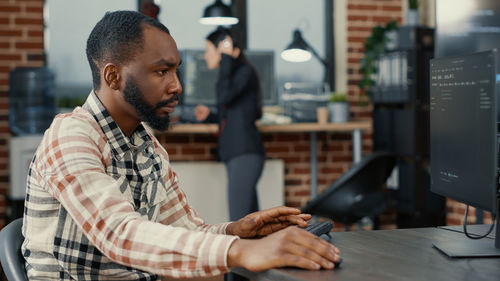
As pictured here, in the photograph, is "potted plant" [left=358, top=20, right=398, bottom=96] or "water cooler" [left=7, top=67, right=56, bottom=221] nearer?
"water cooler" [left=7, top=67, right=56, bottom=221]

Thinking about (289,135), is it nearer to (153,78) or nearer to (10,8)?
(10,8)

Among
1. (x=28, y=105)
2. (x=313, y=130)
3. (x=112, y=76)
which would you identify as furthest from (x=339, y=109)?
(x=112, y=76)

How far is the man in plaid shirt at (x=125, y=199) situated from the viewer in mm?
1013

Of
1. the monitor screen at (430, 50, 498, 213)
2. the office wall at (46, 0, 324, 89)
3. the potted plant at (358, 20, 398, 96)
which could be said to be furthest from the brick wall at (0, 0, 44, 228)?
the monitor screen at (430, 50, 498, 213)

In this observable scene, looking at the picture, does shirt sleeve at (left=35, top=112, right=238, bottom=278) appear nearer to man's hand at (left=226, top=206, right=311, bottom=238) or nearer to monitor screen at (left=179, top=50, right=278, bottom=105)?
man's hand at (left=226, top=206, right=311, bottom=238)

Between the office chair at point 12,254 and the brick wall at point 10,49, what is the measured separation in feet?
9.55

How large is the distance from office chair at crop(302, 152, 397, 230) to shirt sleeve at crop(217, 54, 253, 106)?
79 cm

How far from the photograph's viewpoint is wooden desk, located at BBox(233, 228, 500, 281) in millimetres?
1071

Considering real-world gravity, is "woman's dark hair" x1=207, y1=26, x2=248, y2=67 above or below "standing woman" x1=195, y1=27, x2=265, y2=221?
above

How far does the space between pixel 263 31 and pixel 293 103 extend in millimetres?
610

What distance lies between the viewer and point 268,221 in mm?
1362

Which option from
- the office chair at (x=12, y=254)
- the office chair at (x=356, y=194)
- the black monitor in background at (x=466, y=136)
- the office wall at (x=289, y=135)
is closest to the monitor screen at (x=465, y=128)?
the black monitor in background at (x=466, y=136)

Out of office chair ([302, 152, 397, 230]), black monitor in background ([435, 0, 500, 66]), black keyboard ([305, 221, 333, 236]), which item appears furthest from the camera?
office chair ([302, 152, 397, 230])

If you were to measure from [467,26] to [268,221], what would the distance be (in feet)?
5.51
